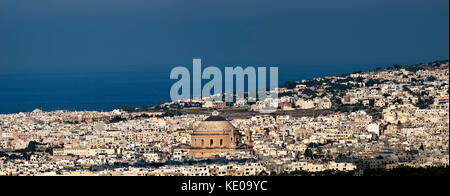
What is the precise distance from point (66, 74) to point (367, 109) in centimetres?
9920

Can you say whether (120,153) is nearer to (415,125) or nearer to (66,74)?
(415,125)

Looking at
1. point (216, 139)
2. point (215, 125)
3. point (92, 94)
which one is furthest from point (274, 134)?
point (92, 94)

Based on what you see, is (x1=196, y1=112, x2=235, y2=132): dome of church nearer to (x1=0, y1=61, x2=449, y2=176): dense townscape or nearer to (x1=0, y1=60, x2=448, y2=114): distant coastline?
(x1=0, y1=61, x2=449, y2=176): dense townscape

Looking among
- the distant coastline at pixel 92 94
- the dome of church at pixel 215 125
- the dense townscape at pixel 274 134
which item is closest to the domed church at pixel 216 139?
the dome of church at pixel 215 125

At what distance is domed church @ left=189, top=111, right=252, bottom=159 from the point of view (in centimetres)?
8134

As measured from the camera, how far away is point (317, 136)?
88250 millimetres

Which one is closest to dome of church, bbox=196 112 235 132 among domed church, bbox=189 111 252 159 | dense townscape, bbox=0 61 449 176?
domed church, bbox=189 111 252 159

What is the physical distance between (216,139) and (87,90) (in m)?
72.9

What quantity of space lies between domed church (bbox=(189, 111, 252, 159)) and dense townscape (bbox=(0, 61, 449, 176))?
13 centimetres
